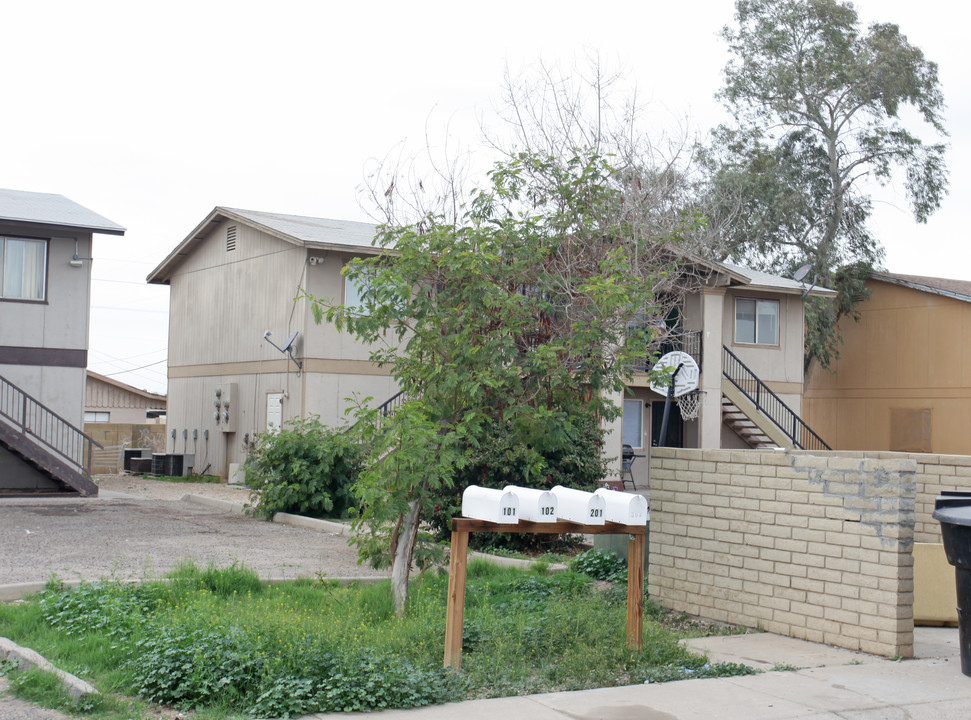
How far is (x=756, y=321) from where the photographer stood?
1099 inches

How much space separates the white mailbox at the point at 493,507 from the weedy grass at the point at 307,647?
93 cm

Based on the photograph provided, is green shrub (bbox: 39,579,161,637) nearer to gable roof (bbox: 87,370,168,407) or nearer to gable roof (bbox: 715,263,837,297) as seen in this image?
gable roof (bbox: 715,263,837,297)

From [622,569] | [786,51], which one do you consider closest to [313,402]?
[622,569]

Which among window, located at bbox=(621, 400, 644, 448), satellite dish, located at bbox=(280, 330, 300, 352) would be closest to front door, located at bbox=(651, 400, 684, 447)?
window, located at bbox=(621, 400, 644, 448)

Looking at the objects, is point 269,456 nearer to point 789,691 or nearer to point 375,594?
point 375,594

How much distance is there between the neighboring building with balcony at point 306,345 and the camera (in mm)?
22766

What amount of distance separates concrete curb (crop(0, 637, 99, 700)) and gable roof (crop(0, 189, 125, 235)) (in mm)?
15178

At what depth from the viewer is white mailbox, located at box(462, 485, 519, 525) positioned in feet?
22.0

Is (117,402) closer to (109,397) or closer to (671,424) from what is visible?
(109,397)

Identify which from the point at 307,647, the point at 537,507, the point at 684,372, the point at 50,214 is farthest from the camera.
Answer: the point at 50,214

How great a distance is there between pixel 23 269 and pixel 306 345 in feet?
19.7

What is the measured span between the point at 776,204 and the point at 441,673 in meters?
29.7

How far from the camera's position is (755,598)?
862 cm

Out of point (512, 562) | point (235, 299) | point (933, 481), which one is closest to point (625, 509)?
point (933, 481)
